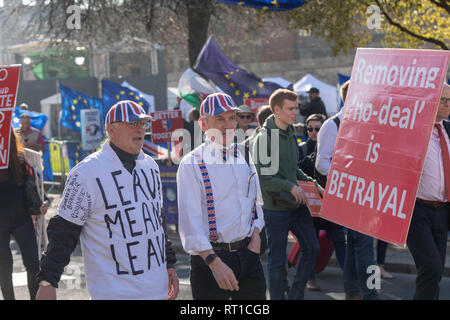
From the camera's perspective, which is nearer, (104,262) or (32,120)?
(104,262)

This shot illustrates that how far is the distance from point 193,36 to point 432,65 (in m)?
11.1

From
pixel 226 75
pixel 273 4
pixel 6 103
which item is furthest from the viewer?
pixel 226 75

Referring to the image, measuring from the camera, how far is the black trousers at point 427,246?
5559 mm

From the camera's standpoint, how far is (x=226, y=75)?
41.1ft

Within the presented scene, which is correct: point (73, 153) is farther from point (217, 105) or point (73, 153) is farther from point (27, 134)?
point (217, 105)

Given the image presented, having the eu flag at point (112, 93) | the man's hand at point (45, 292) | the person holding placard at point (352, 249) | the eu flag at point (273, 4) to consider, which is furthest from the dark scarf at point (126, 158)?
the eu flag at point (112, 93)

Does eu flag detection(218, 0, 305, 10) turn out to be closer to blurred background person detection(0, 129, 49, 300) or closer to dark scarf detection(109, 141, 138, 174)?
blurred background person detection(0, 129, 49, 300)

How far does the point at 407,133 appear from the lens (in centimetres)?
459

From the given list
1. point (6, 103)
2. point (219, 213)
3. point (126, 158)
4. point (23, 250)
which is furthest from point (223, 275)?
point (6, 103)

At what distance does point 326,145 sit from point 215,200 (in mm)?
2579

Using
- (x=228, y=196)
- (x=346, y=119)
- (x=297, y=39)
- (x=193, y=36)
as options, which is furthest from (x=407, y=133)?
(x=297, y=39)

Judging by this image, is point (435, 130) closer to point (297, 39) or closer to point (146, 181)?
point (146, 181)

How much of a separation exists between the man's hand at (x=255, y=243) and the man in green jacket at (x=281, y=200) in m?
1.59

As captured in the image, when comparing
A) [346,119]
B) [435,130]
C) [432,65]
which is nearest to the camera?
[432,65]
